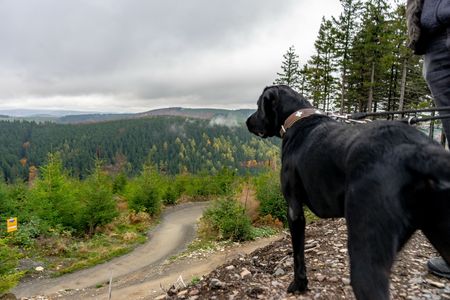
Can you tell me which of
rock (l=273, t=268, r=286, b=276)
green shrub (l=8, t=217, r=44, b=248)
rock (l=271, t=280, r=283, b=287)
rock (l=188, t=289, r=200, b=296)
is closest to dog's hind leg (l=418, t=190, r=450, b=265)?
rock (l=271, t=280, r=283, b=287)

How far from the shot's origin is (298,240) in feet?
9.68

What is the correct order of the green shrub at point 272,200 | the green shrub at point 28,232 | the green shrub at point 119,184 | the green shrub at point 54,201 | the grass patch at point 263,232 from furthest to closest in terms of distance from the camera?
the green shrub at point 119,184 → the green shrub at point 54,201 → the green shrub at point 272,200 → the green shrub at point 28,232 → the grass patch at point 263,232

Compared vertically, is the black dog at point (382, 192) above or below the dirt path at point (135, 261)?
above

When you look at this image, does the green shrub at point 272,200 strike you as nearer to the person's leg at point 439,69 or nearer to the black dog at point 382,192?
the person's leg at point 439,69

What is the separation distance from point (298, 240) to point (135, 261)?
16429 millimetres

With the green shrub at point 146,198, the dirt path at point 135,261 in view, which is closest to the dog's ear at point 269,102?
the dirt path at point 135,261

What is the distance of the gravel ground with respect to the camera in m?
3.13

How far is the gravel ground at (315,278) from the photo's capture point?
313 cm

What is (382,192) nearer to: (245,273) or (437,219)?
(437,219)

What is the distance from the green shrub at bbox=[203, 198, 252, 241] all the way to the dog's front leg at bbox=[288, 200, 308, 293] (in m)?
14.3

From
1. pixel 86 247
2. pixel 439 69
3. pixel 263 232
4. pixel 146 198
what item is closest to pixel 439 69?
pixel 439 69

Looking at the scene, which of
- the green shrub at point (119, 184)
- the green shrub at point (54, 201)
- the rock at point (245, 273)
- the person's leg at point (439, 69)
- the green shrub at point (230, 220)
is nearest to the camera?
the person's leg at point (439, 69)

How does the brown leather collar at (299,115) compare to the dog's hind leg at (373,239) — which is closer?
the dog's hind leg at (373,239)

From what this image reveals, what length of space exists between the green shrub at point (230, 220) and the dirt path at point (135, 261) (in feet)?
9.57
